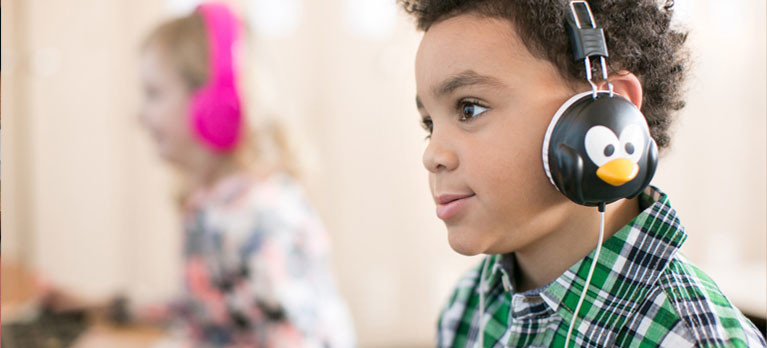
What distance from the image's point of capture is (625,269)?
49 centimetres

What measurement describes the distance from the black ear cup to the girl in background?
0.77 metres

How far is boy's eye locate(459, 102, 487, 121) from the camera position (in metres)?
0.49

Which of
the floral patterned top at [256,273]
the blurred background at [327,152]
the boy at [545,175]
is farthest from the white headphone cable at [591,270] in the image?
the blurred background at [327,152]

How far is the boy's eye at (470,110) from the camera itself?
49 cm

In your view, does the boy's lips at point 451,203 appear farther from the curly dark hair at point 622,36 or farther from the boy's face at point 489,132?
the curly dark hair at point 622,36

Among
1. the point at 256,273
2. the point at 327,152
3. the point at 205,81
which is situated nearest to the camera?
the point at 256,273

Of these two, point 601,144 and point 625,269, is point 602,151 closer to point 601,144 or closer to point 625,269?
point 601,144

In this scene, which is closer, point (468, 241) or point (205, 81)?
point (468, 241)

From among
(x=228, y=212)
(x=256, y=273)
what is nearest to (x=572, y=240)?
(x=256, y=273)

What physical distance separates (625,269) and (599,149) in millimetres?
121

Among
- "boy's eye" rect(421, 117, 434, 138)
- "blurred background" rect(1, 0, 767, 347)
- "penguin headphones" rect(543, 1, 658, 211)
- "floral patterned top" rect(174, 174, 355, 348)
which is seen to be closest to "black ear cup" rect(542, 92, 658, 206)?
"penguin headphones" rect(543, 1, 658, 211)

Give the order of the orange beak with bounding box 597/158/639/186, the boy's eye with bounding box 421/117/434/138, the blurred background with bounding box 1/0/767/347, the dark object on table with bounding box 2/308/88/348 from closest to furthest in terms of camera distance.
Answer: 1. the orange beak with bounding box 597/158/639/186
2. the boy's eye with bounding box 421/117/434/138
3. the dark object on table with bounding box 2/308/88/348
4. the blurred background with bounding box 1/0/767/347

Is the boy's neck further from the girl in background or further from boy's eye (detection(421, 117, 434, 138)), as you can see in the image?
the girl in background

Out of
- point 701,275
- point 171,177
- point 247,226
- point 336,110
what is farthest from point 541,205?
point 171,177
